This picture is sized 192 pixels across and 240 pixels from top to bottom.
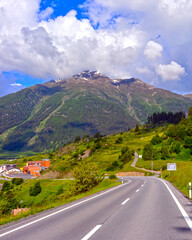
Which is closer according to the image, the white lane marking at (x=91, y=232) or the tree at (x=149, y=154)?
the white lane marking at (x=91, y=232)

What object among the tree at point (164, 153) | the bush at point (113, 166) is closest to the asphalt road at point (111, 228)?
the bush at point (113, 166)

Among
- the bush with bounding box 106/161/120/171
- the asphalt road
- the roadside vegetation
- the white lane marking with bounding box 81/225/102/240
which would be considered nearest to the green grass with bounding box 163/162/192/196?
the roadside vegetation

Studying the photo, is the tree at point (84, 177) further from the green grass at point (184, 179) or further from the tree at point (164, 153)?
the tree at point (164, 153)

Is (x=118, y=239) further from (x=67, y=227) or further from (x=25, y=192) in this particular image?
(x=25, y=192)

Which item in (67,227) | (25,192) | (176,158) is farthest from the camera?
(176,158)

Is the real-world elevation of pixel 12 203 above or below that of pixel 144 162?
below

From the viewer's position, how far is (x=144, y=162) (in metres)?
84.5

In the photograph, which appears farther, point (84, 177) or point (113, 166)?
point (113, 166)

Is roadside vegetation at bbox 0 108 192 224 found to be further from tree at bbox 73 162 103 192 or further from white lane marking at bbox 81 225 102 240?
white lane marking at bbox 81 225 102 240

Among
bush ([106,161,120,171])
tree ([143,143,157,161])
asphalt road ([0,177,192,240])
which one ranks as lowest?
bush ([106,161,120,171])

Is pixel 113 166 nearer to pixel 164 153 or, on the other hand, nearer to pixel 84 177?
pixel 164 153

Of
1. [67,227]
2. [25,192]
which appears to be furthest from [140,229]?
[25,192]

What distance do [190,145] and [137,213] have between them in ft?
245

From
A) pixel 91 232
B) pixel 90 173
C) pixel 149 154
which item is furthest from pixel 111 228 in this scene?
pixel 149 154
